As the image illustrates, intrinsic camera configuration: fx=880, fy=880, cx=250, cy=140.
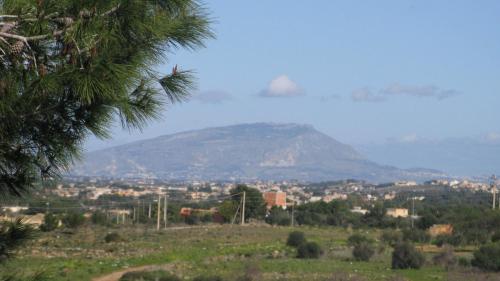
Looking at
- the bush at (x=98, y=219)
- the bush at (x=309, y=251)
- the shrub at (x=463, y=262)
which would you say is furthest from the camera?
the bush at (x=98, y=219)

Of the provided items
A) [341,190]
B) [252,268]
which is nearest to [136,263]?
[252,268]

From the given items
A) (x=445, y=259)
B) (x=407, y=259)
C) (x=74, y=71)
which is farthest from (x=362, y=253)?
(x=74, y=71)

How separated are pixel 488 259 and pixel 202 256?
13.1 metres

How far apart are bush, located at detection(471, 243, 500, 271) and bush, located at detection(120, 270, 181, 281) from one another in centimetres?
1440

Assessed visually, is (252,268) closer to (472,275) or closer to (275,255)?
(472,275)

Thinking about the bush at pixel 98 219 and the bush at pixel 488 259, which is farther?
the bush at pixel 98 219

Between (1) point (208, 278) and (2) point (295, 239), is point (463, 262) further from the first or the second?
(1) point (208, 278)

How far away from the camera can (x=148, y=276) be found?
2934cm

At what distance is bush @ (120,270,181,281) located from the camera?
28.8 meters

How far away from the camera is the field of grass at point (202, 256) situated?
32.8 m

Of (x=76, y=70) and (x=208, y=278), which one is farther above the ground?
(x=76, y=70)

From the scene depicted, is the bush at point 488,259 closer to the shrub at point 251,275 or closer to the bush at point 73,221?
the shrub at point 251,275

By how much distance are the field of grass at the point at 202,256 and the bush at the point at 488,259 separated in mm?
1618

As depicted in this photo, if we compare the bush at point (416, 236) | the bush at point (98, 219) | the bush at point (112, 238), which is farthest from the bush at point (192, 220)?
the bush at point (112, 238)
